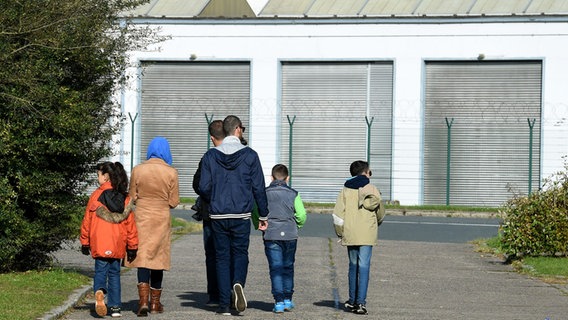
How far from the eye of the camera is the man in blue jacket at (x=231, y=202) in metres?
11.9

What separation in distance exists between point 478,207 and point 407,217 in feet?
13.6


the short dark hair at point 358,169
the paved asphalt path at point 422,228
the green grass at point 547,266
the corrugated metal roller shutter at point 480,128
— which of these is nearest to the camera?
the short dark hair at point 358,169

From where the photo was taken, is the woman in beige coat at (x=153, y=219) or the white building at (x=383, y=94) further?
the white building at (x=383, y=94)

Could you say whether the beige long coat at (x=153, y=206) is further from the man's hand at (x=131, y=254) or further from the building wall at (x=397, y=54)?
the building wall at (x=397, y=54)

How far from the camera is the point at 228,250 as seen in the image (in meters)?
12.0

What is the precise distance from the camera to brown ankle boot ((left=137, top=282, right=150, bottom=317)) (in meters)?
11.8

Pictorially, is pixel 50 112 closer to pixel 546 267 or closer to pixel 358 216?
pixel 358 216

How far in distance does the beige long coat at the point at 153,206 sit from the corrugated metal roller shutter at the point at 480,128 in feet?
75.2

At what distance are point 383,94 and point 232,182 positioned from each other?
23298 mm

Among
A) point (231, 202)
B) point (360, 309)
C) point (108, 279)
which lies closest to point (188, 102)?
point (360, 309)

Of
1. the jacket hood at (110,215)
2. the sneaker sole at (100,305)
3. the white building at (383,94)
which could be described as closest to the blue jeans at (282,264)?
the jacket hood at (110,215)

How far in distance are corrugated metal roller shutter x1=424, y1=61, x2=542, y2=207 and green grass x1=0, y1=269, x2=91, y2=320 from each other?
21.3 metres

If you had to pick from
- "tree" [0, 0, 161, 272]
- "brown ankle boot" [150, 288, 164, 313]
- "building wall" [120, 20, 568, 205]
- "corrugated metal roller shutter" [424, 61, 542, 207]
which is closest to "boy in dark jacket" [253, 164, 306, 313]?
"brown ankle boot" [150, 288, 164, 313]

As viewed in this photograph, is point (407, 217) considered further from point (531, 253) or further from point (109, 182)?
point (109, 182)
